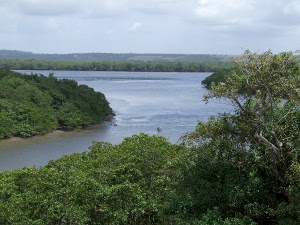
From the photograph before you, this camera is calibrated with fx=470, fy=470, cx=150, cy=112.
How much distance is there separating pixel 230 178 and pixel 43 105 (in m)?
47.0

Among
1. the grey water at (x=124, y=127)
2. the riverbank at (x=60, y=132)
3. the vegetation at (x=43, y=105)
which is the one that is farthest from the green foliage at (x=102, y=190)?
the vegetation at (x=43, y=105)

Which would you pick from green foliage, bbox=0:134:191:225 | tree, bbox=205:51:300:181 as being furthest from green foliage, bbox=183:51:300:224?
green foliage, bbox=0:134:191:225

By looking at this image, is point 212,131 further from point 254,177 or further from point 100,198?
point 100,198

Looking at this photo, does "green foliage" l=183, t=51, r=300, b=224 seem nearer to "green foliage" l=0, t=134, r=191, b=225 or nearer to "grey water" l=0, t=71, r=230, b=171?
"green foliage" l=0, t=134, r=191, b=225

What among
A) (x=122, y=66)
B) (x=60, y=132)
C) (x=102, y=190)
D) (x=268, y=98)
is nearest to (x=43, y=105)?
(x=60, y=132)

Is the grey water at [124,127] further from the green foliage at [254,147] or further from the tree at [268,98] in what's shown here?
the tree at [268,98]

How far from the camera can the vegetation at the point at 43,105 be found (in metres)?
49.9

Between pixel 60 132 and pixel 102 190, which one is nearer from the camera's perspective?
pixel 102 190

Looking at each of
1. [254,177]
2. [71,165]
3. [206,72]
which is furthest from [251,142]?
[206,72]

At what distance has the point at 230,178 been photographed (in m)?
12.6

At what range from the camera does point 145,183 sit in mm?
17172

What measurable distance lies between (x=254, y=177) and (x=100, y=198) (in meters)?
5.38

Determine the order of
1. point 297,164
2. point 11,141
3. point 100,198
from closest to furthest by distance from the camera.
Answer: point 297,164, point 100,198, point 11,141

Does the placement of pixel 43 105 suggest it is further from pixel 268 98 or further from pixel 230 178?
pixel 268 98
